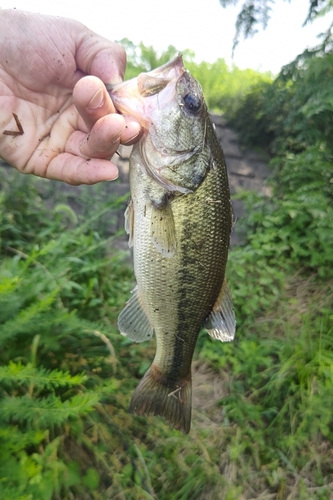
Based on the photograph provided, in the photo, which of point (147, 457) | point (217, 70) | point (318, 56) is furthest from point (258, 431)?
point (217, 70)

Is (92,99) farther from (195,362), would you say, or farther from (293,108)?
(293,108)

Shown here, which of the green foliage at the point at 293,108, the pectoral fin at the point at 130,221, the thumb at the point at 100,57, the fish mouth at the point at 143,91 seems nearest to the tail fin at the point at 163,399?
the pectoral fin at the point at 130,221

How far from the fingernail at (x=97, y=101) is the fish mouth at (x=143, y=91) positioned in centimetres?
12

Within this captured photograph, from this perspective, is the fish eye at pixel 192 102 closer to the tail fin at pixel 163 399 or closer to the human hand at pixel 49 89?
the human hand at pixel 49 89

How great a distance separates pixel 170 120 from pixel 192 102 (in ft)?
0.33

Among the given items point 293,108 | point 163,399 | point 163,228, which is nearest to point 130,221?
point 163,228

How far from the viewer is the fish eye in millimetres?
1213

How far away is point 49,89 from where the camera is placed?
61.1 inches

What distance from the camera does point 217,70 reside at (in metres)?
5.54

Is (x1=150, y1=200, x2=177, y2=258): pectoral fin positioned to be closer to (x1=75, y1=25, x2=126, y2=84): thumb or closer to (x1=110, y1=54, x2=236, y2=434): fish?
(x1=110, y1=54, x2=236, y2=434): fish

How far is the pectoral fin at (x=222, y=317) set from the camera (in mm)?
1407

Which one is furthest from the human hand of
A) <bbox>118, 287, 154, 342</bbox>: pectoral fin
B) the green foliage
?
the green foliage

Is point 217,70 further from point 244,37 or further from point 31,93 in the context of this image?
point 31,93

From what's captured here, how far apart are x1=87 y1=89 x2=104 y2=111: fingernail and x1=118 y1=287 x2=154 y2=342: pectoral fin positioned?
2.49 feet
